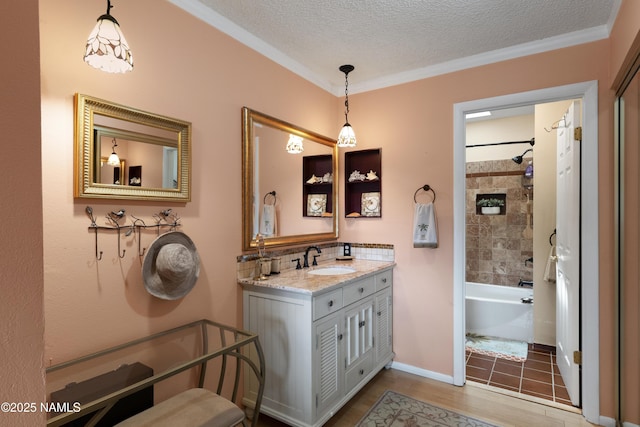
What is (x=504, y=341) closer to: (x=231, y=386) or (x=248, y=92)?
(x=231, y=386)

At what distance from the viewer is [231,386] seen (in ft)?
6.97

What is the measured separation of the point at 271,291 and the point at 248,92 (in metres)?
1.33

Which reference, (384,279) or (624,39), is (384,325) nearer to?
(384,279)

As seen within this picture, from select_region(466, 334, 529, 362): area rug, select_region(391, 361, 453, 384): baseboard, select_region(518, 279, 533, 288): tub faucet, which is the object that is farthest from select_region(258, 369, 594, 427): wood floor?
select_region(518, 279, 533, 288): tub faucet

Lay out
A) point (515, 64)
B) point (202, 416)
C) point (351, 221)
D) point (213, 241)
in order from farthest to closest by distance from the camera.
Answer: point (351, 221), point (515, 64), point (213, 241), point (202, 416)

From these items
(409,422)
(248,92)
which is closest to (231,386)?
(409,422)

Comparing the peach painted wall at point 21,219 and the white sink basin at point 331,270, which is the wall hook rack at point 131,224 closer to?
the peach painted wall at point 21,219

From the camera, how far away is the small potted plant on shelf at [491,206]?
4.33m

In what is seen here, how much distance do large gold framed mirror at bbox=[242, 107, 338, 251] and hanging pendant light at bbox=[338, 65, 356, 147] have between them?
1.15 feet

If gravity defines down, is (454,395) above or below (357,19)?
below

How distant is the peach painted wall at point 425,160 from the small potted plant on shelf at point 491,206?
2019mm

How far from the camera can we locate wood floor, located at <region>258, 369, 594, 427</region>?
2189 mm

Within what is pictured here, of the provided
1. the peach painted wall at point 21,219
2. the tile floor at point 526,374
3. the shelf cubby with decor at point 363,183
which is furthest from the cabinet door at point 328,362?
the peach painted wall at point 21,219

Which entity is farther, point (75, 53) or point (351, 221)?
point (351, 221)
